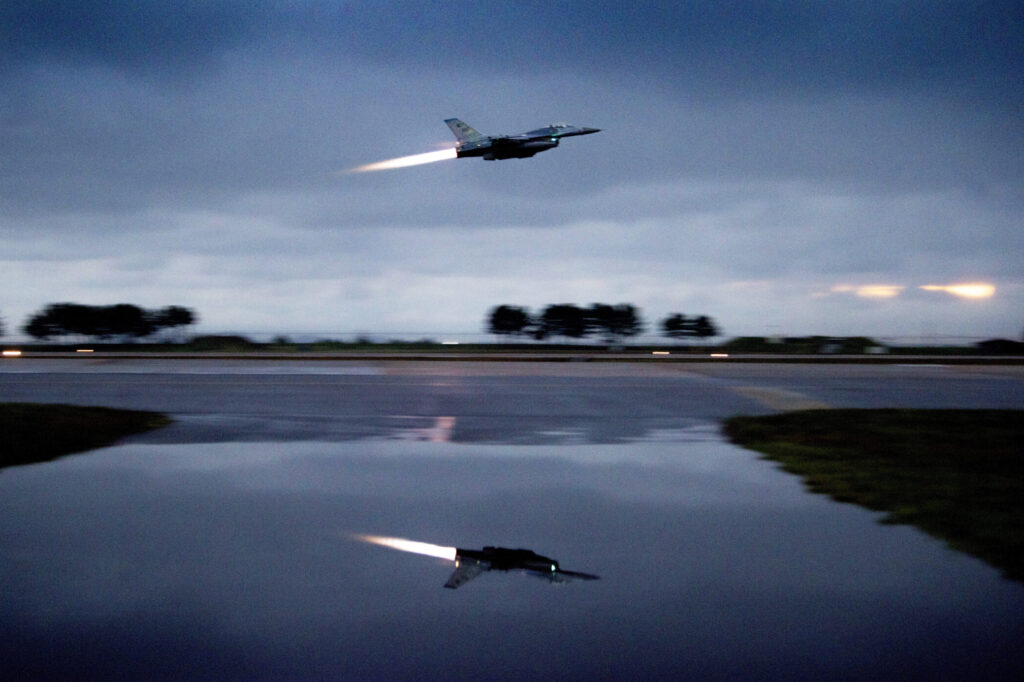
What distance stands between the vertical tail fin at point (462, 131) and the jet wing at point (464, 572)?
26.8 metres

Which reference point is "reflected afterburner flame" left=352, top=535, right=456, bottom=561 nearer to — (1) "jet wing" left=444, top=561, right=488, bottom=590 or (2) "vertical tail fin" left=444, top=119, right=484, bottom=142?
(1) "jet wing" left=444, top=561, right=488, bottom=590

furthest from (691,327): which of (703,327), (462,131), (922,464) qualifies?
(922,464)

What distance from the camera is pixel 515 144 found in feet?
100

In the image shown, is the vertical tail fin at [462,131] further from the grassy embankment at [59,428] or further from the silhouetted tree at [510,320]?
the silhouetted tree at [510,320]

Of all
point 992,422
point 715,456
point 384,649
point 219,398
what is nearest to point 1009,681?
point 384,649

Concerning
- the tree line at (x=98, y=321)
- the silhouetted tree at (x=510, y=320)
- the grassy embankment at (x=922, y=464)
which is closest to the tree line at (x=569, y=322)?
the silhouetted tree at (x=510, y=320)

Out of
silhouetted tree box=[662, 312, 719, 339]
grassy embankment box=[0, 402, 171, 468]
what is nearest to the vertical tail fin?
grassy embankment box=[0, 402, 171, 468]

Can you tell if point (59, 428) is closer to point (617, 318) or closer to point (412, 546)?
point (412, 546)

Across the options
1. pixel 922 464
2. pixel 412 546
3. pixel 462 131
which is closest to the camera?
pixel 412 546

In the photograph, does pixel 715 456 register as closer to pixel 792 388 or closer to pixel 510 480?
pixel 510 480

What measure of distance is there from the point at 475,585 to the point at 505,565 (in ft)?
1.83

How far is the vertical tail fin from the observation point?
105 ft

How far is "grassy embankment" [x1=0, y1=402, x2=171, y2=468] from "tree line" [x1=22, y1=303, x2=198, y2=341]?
67.6 meters

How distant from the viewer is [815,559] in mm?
6859
